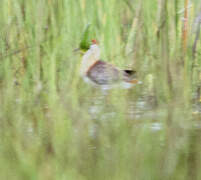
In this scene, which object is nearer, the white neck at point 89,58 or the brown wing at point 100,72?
the brown wing at point 100,72

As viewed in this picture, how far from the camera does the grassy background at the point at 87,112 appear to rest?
1.16 metres

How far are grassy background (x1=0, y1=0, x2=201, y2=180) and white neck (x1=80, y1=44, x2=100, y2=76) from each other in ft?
0.32

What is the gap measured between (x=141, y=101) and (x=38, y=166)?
652 millimetres

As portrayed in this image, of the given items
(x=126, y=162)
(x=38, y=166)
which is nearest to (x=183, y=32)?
(x=126, y=162)

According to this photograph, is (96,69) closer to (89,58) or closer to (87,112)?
(89,58)

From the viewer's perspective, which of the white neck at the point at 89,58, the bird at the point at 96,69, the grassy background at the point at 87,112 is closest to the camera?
the grassy background at the point at 87,112

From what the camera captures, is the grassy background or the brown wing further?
the brown wing

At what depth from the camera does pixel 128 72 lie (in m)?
1.89

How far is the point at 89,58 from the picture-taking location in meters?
2.09

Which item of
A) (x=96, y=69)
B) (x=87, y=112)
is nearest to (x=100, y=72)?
(x=96, y=69)

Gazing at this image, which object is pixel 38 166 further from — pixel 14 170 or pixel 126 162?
pixel 126 162

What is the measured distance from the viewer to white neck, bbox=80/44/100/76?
2066 millimetres

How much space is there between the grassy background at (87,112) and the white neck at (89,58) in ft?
0.32

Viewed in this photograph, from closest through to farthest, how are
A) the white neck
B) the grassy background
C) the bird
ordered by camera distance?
1. the grassy background
2. the bird
3. the white neck
